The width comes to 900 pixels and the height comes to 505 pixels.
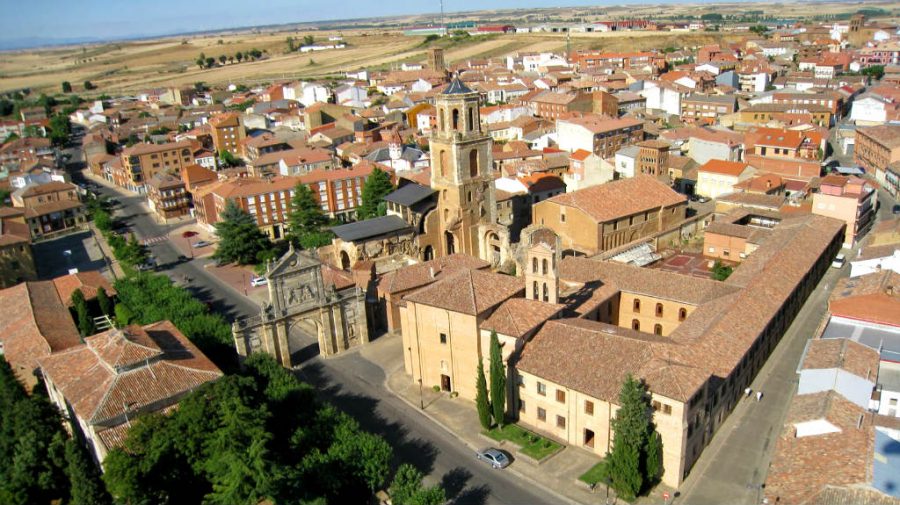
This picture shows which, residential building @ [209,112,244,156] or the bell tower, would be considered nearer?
the bell tower

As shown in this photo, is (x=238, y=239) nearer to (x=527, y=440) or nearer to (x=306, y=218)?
(x=306, y=218)

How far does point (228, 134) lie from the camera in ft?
444

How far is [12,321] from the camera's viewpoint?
53.7 metres

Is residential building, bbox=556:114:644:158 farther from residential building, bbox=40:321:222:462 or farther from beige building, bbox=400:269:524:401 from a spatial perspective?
residential building, bbox=40:321:222:462

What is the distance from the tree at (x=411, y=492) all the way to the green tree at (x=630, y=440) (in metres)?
9.33

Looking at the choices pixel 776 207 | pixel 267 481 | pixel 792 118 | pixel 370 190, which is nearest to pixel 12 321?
pixel 267 481

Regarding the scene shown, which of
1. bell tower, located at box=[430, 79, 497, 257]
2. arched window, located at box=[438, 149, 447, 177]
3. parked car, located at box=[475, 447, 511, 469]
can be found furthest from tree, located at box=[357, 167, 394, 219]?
parked car, located at box=[475, 447, 511, 469]

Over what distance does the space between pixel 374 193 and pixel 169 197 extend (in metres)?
36.3

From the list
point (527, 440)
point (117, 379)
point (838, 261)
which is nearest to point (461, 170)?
point (527, 440)

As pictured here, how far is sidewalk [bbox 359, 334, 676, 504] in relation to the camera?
35.1 meters

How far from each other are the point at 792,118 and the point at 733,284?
76.6 metres

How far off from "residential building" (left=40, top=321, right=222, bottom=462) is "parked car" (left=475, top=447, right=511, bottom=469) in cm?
1678

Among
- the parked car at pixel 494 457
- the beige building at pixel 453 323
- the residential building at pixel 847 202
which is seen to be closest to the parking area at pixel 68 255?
the beige building at pixel 453 323

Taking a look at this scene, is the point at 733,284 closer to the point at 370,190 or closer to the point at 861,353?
the point at 861,353
